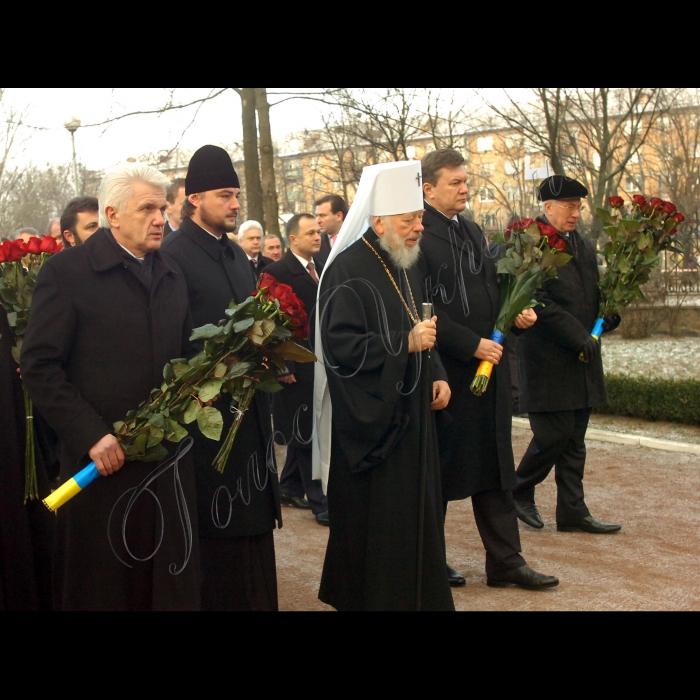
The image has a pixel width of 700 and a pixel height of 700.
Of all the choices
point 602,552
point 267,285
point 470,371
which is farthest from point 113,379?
point 602,552

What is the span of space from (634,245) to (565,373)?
1.03 m

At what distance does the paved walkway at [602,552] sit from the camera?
516cm

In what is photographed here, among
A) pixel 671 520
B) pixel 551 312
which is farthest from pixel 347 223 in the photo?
pixel 671 520

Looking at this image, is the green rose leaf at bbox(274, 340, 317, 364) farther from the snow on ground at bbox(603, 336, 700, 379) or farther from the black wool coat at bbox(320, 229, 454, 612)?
the snow on ground at bbox(603, 336, 700, 379)

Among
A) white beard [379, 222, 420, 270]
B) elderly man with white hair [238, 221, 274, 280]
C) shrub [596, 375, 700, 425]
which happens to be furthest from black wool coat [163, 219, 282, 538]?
shrub [596, 375, 700, 425]

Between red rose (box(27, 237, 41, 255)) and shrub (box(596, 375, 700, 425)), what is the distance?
6626 mm

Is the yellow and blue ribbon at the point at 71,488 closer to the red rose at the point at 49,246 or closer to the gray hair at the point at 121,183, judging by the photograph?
the gray hair at the point at 121,183

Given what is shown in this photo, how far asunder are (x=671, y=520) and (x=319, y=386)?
3.39 m

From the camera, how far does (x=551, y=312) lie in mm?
6328

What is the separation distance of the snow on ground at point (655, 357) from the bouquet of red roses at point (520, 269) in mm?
6816

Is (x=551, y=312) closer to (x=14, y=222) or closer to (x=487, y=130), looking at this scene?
(x=487, y=130)

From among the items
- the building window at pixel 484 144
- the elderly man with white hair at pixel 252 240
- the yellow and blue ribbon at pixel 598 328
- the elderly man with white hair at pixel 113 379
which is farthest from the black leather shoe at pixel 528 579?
the building window at pixel 484 144

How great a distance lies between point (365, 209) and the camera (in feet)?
15.2

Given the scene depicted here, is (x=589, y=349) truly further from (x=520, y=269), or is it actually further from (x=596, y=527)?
(x=596, y=527)
